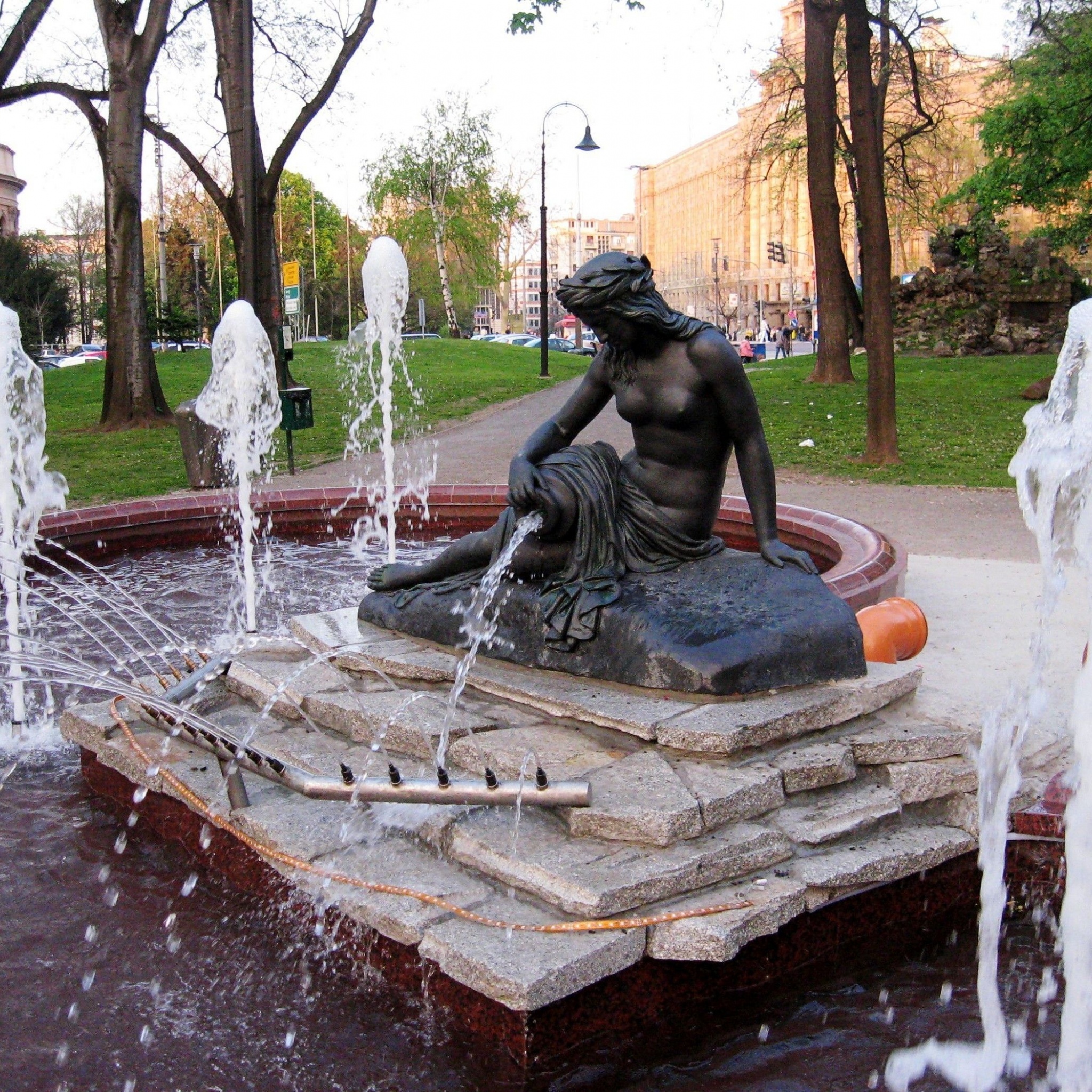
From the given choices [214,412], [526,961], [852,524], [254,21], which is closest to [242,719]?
[526,961]

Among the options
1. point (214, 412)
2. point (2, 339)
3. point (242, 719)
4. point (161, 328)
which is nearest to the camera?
point (242, 719)

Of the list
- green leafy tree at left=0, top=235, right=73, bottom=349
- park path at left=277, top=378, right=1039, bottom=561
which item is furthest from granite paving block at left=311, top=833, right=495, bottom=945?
green leafy tree at left=0, top=235, right=73, bottom=349

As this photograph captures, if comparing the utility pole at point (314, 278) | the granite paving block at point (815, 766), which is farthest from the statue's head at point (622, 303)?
the utility pole at point (314, 278)

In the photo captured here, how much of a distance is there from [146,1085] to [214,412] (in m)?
8.61

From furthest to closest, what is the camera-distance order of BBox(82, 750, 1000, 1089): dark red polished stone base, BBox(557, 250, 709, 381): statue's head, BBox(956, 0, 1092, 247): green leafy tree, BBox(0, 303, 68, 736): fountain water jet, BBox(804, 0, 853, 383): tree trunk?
1. BBox(956, 0, 1092, 247): green leafy tree
2. BBox(804, 0, 853, 383): tree trunk
3. BBox(0, 303, 68, 736): fountain water jet
4. BBox(557, 250, 709, 381): statue's head
5. BBox(82, 750, 1000, 1089): dark red polished stone base

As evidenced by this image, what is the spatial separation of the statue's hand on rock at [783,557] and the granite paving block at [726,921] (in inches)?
49.2

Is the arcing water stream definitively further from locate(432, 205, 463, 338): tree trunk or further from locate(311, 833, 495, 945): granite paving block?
locate(432, 205, 463, 338): tree trunk

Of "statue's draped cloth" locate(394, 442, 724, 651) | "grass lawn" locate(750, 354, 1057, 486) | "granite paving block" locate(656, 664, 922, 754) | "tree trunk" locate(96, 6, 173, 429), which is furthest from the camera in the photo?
"tree trunk" locate(96, 6, 173, 429)

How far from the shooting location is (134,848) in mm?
3953

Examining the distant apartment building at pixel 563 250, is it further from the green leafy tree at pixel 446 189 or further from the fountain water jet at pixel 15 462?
the fountain water jet at pixel 15 462

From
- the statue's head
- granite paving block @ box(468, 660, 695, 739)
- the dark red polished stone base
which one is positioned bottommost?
the dark red polished stone base

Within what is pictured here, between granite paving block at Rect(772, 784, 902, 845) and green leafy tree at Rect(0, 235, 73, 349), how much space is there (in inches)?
1242

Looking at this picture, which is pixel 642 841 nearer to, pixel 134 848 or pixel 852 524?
pixel 134 848

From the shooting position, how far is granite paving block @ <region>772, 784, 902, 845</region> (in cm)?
325
